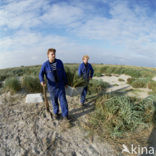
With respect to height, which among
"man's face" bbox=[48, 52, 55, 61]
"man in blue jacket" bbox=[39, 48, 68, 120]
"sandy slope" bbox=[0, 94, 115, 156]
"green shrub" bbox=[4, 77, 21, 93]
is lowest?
"sandy slope" bbox=[0, 94, 115, 156]

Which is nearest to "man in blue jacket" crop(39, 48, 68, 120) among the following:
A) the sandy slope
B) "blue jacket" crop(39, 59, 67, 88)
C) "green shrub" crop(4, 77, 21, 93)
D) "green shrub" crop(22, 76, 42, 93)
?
"blue jacket" crop(39, 59, 67, 88)

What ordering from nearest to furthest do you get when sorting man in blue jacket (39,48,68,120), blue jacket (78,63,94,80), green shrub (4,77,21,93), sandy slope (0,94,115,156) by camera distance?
sandy slope (0,94,115,156)
man in blue jacket (39,48,68,120)
blue jacket (78,63,94,80)
green shrub (4,77,21,93)

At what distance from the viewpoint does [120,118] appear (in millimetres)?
2922

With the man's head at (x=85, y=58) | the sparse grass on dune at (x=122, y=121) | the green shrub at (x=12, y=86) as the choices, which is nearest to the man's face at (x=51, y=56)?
the man's head at (x=85, y=58)

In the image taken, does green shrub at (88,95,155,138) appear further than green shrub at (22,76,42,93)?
No

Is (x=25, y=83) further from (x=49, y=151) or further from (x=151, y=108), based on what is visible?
(x=151, y=108)

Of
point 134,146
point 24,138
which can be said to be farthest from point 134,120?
point 24,138

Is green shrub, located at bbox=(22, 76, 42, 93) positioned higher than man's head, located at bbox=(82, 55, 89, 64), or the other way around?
man's head, located at bbox=(82, 55, 89, 64)

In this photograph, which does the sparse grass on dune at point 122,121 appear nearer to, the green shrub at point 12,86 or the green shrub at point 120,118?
the green shrub at point 120,118

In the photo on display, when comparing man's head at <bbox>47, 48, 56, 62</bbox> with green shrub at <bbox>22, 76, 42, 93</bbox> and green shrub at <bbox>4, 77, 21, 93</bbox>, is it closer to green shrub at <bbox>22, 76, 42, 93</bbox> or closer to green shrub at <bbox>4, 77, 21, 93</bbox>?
green shrub at <bbox>22, 76, 42, 93</bbox>

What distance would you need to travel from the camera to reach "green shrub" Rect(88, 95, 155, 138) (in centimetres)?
273

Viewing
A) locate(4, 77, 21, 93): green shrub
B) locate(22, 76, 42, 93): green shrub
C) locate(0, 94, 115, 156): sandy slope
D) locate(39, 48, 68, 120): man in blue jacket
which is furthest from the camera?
locate(22, 76, 42, 93): green shrub

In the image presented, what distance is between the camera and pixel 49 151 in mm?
2115

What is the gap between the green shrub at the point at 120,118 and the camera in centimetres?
273
